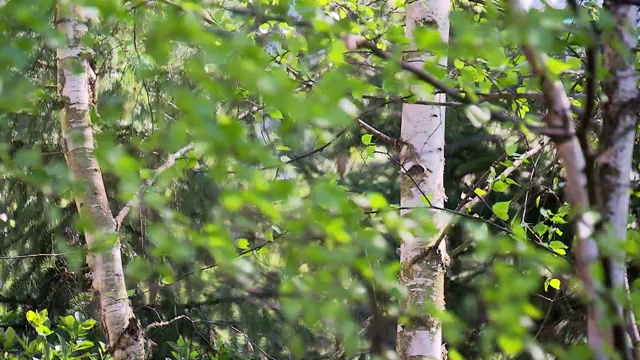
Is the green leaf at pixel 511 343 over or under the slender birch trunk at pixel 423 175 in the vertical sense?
over

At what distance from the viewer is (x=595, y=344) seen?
100cm

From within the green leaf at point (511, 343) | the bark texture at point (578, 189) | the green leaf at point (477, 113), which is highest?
the green leaf at point (477, 113)

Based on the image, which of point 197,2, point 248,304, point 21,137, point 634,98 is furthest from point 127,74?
point 634,98

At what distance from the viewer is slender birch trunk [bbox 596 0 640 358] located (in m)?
1.01

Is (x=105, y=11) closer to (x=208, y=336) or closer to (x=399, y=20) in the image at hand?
(x=399, y=20)

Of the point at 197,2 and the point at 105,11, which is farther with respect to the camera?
the point at 197,2

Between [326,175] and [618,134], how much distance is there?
1328 millimetres

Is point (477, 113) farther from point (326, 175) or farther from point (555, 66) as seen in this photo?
point (326, 175)

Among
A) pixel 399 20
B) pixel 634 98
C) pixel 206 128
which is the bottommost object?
pixel 399 20

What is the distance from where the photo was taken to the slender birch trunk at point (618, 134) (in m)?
1.01

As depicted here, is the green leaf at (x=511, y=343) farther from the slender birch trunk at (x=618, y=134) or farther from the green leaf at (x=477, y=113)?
the green leaf at (x=477, y=113)

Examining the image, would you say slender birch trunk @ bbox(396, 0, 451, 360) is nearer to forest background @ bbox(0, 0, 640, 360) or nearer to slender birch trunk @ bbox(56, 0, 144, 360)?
forest background @ bbox(0, 0, 640, 360)

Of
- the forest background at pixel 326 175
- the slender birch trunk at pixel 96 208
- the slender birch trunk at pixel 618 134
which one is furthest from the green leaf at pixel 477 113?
the slender birch trunk at pixel 96 208

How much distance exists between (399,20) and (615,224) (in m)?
2.45
